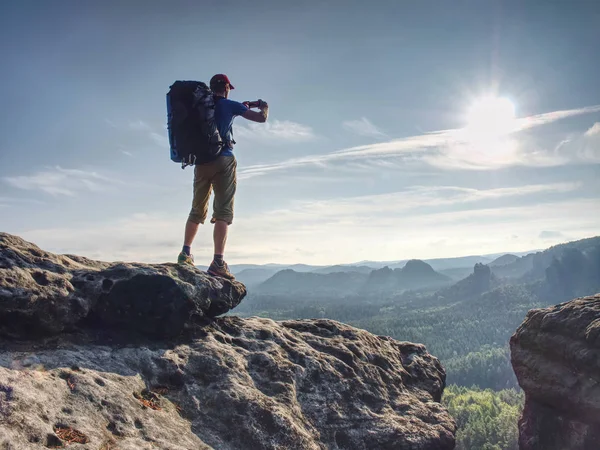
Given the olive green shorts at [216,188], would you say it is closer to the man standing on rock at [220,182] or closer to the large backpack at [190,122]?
the man standing on rock at [220,182]

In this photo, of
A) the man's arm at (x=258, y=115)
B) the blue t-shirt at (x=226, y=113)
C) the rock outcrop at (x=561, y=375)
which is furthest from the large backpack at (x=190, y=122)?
the rock outcrop at (x=561, y=375)

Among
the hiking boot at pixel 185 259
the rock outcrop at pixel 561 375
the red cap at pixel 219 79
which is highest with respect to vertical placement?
the red cap at pixel 219 79

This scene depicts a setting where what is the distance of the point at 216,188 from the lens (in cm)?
1444

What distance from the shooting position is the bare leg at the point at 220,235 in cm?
1443

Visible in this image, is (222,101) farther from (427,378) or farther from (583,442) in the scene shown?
(583,442)

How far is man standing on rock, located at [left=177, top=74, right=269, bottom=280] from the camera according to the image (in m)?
13.9

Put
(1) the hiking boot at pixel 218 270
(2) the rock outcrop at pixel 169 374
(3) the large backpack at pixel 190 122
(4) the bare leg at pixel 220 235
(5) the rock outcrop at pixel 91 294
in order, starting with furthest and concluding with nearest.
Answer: (1) the hiking boot at pixel 218 270 < (4) the bare leg at pixel 220 235 < (3) the large backpack at pixel 190 122 < (5) the rock outcrop at pixel 91 294 < (2) the rock outcrop at pixel 169 374

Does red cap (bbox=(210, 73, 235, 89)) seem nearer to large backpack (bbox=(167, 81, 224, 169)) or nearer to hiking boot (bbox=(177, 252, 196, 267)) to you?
large backpack (bbox=(167, 81, 224, 169))

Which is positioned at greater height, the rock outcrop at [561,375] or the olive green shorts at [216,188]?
the olive green shorts at [216,188]

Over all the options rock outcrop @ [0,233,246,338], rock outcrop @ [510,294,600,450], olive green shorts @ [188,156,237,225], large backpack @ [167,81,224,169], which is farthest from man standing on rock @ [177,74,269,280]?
rock outcrop @ [510,294,600,450]

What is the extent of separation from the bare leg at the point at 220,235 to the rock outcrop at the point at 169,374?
118cm

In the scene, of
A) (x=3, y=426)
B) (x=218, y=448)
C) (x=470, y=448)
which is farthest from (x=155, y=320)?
(x=470, y=448)

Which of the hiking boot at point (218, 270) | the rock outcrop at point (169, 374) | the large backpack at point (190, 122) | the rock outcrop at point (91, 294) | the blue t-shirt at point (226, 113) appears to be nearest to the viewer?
the rock outcrop at point (169, 374)

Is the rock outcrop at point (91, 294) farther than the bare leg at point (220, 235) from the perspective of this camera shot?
No
